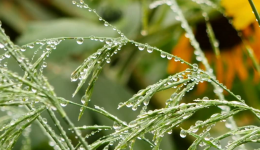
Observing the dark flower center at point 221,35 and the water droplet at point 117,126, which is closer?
the water droplet at point 117,126

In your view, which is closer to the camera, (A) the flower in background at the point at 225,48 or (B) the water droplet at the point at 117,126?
(B) the water droplet at the point at 117,126

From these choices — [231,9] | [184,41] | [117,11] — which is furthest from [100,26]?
[231,9]

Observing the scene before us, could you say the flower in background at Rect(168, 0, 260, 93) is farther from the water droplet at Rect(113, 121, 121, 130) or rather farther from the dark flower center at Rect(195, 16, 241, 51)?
the water droplet at Rect(113, 121, 121, 130)

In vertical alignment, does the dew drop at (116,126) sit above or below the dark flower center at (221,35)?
below

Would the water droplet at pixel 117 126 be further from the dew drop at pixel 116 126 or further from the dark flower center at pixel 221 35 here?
the dark flower center at pixel 221 35

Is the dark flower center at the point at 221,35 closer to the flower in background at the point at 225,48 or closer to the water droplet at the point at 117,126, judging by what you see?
the flower in background at the point at 225,48

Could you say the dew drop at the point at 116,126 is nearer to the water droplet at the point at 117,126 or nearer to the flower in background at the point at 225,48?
the water droplet at the point at 117,126

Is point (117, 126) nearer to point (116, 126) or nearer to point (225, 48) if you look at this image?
point (116, 126)

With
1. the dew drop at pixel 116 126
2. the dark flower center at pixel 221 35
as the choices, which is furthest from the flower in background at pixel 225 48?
the dew drop at pixel 116 126

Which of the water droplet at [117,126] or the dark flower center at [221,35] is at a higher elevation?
the dark flower center at [221,35]

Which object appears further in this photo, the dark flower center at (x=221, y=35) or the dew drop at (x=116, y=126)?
the dark flower center at (x=221, y=35)

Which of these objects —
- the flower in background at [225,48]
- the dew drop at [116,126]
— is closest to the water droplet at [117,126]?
the dew drop at [116,126]
